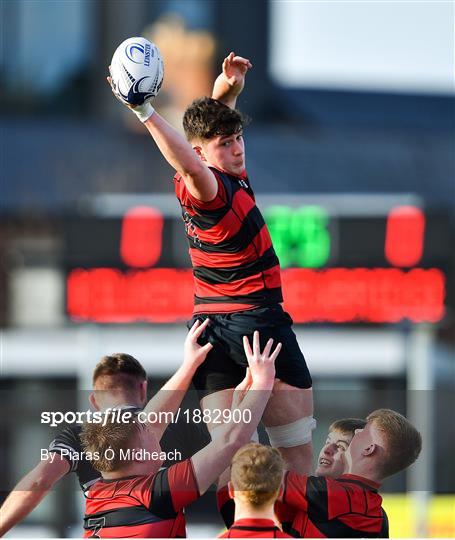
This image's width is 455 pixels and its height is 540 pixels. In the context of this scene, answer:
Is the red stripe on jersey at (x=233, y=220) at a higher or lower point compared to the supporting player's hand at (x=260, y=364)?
higher

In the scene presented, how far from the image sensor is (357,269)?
14.5 metres

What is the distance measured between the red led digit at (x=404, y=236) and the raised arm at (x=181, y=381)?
8.18m

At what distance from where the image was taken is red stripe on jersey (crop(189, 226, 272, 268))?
239 inches

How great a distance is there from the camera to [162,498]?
6098mm

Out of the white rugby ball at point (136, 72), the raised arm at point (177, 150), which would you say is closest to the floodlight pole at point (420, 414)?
the raised arm at point (177, 150)

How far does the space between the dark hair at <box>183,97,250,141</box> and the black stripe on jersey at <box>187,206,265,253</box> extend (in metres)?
0.39

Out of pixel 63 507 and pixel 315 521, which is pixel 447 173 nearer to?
pixel 63 507

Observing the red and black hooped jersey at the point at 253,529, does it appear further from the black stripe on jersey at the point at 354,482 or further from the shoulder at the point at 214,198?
the shoulder at the point at 214,198

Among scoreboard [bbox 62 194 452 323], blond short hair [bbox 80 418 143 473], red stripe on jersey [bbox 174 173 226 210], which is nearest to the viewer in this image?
red stripe on jersey [bbox 174 173 226 210]

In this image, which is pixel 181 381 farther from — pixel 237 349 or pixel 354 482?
pixel 354 482

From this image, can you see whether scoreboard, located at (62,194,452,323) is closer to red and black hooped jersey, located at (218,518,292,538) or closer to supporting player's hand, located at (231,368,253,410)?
supporting player's hand, located at (231,368,253,410)

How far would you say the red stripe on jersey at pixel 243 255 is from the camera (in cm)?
606

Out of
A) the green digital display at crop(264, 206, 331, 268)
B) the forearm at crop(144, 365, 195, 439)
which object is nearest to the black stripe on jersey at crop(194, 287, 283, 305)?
the forearm at crop(144, 365, 195, 439)

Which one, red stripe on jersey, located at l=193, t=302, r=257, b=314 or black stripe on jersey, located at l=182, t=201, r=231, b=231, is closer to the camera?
black stripe on jersey, located at l=182, t=201, r=231, b=231
